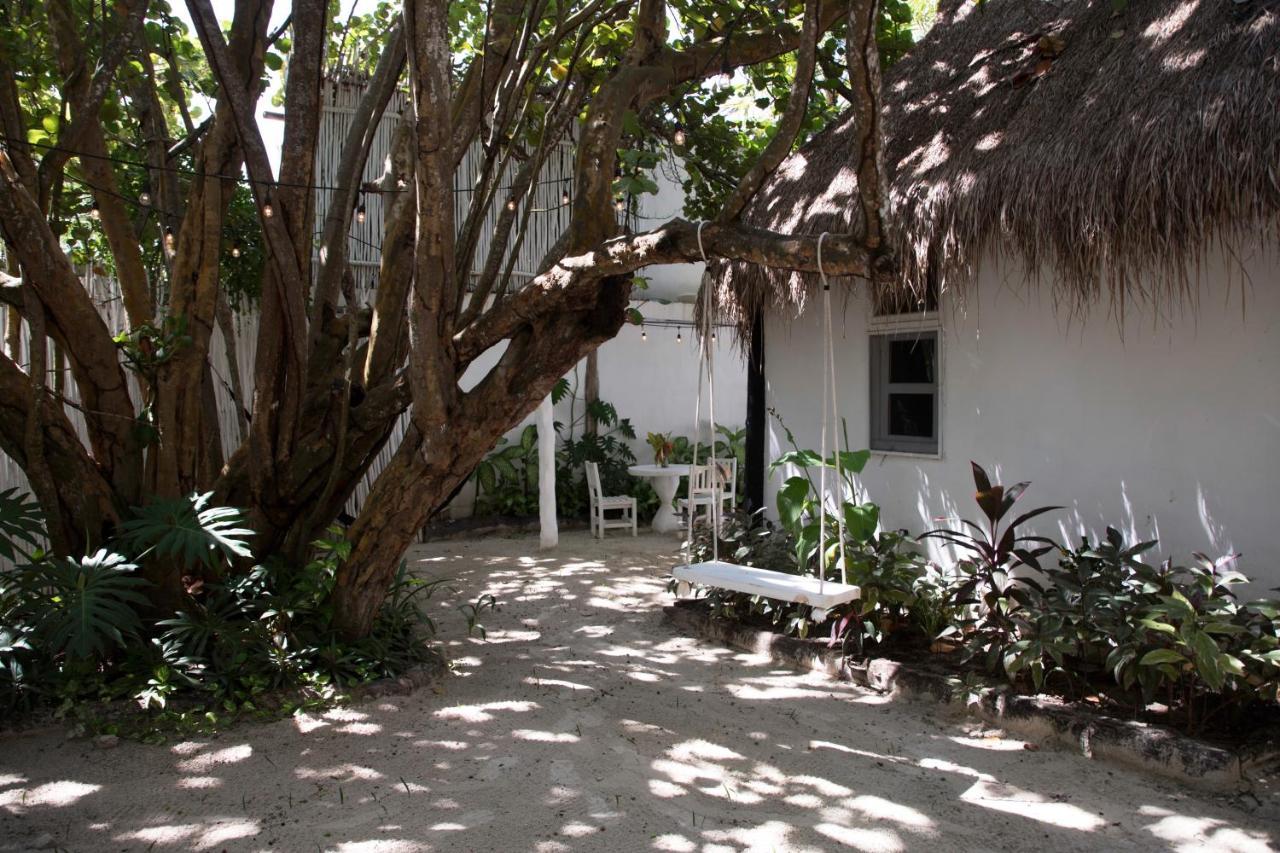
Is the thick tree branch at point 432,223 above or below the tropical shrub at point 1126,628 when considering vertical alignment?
above

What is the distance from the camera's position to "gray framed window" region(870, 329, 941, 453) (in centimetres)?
557

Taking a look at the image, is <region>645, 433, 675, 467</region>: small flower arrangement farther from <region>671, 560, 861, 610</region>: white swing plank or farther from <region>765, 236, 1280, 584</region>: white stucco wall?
<region>671, 560, 861, 610</region>: white swing plank

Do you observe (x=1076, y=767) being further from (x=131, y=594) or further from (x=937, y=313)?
(x=131, y=594)

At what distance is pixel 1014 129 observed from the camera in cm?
473

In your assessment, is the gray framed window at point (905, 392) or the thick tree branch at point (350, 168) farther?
the gray framed window at point (905, 392)

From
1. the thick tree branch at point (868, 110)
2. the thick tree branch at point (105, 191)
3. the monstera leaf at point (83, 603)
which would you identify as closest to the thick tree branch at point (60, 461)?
the monstera leaf at point (83, 603)

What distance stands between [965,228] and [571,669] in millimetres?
3054

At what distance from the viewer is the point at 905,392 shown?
572 centimetres

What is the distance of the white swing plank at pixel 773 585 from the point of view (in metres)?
4.07

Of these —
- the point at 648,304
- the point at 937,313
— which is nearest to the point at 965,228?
the point at 937,313

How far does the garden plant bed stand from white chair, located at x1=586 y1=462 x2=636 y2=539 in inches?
167

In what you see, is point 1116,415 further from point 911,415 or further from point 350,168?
point 350,168

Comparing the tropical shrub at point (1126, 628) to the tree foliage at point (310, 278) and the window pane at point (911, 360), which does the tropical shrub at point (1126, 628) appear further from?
the tree foliage at point (310, 278)

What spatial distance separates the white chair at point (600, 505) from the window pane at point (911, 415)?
4229 millimetres
